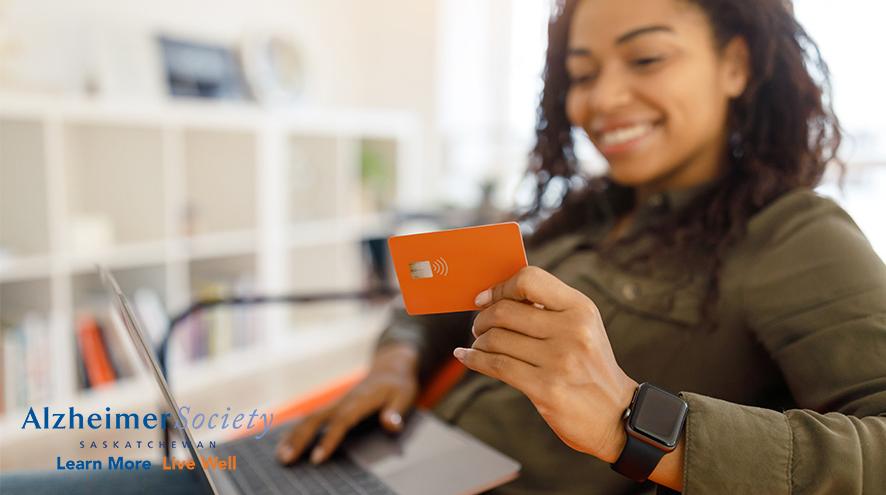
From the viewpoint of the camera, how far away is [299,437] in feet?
2.87

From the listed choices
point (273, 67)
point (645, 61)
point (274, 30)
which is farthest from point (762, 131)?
point (274, 30)

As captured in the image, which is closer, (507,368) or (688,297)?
(507,368)

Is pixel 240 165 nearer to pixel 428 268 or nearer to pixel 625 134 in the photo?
pixel 625 134

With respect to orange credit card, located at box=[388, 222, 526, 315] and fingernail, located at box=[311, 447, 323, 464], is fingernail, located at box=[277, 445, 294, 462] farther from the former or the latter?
orange credit card, located at box=[388, 222, 526, 315]

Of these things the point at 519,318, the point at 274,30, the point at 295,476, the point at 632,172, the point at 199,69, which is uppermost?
the point at 274,30

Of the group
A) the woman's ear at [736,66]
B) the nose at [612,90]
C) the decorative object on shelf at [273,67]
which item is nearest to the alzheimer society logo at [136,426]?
the nose at [612,90]

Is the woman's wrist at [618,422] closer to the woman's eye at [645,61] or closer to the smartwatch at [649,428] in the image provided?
the smartwatch at [649,428]

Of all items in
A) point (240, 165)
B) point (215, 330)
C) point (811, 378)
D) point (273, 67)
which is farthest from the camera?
point (273, 67)

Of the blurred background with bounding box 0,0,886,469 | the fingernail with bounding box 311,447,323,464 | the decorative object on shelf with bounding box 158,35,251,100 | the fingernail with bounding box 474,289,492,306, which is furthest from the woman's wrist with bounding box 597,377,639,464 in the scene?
the decorative object on shelf with bounding box 158,35,251,100

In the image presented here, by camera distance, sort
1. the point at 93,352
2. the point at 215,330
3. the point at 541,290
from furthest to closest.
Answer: the point at 215,330 < the point at 93,352 < the point at 541,290

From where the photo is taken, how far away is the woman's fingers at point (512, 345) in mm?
530

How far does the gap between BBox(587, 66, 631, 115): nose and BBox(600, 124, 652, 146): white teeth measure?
0.13 ft

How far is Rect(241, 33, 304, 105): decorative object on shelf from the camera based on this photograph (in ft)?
9.55

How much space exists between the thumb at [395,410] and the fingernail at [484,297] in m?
0.43
